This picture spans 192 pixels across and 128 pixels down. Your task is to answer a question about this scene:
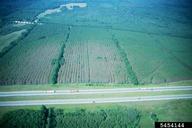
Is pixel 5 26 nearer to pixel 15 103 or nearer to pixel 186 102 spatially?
pixel 15 103

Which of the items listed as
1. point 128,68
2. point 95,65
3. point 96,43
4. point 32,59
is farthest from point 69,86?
point 96,43

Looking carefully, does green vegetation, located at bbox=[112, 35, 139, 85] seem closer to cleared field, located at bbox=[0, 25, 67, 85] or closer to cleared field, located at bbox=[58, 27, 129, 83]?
cleared field, located at bbox=[58, 27, 129, 83]

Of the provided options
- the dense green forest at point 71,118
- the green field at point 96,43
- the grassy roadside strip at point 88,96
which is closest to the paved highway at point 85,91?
the grassy roadside strip at point 88,96

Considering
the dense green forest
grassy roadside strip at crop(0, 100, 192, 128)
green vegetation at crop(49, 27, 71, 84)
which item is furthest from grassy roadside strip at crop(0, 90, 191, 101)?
green vegetation at crop(49, 27, 71, 84)

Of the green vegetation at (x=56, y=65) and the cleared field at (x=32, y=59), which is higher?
the cleared field at (x=32, y=59)

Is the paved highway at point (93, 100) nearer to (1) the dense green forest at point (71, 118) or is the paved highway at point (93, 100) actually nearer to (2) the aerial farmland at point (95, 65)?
(2) the aerial farmland at point (95, 65)

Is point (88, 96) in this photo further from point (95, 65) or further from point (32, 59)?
point (32, 59)
